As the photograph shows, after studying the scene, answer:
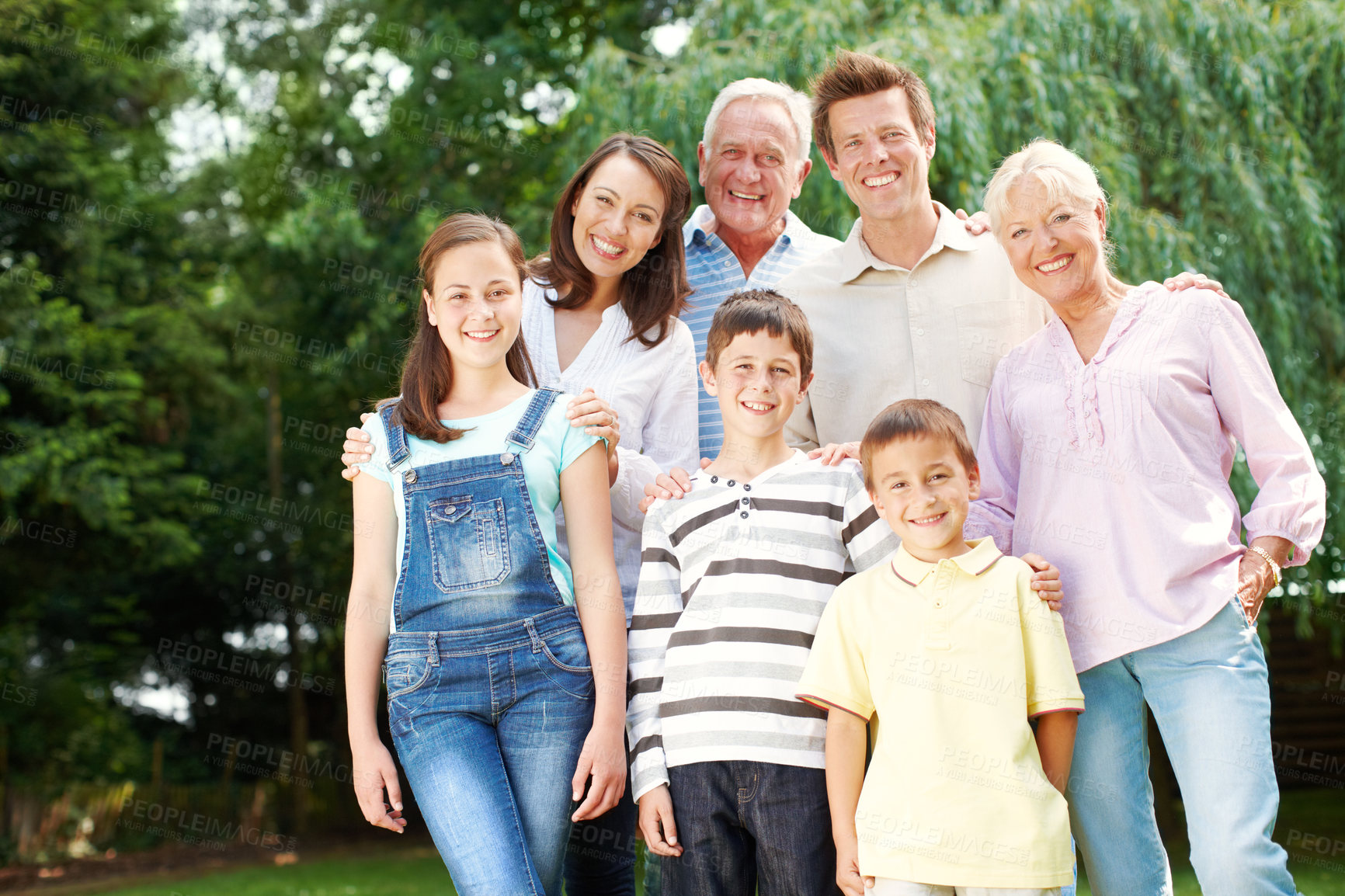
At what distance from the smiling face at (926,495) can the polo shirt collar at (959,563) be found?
0.07ft

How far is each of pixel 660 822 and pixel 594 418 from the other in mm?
831

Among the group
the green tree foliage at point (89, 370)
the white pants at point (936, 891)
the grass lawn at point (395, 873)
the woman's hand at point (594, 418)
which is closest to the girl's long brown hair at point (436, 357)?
the woman's hand at point (594, 418)

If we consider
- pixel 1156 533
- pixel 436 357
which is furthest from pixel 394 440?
pixel 1156 533

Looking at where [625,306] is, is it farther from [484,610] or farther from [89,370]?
[89,370]

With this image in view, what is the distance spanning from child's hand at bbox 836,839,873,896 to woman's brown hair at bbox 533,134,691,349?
1.31 metres

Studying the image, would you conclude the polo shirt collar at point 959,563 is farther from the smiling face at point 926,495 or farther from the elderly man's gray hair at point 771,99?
the elderly man's gray hair at point 771,99

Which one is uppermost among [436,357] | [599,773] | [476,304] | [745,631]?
[476,304]

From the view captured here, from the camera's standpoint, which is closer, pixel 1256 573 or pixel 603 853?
pixel 1256 573

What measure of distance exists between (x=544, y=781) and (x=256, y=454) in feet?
42.0

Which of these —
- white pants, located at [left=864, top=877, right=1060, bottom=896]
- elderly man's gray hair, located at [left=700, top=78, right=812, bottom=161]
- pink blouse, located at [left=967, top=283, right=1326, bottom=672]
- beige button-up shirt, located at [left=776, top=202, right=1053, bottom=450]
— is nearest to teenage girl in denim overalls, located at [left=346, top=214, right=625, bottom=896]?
white pants, located at [left=864, top=877, right=1060, bottom=896]

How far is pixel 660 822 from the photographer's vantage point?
7.47ft

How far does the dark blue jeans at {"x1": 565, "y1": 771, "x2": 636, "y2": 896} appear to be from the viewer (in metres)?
2.67

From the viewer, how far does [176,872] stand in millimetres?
11688

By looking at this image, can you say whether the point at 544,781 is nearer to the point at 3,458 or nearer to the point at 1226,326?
the point at 1226,326
